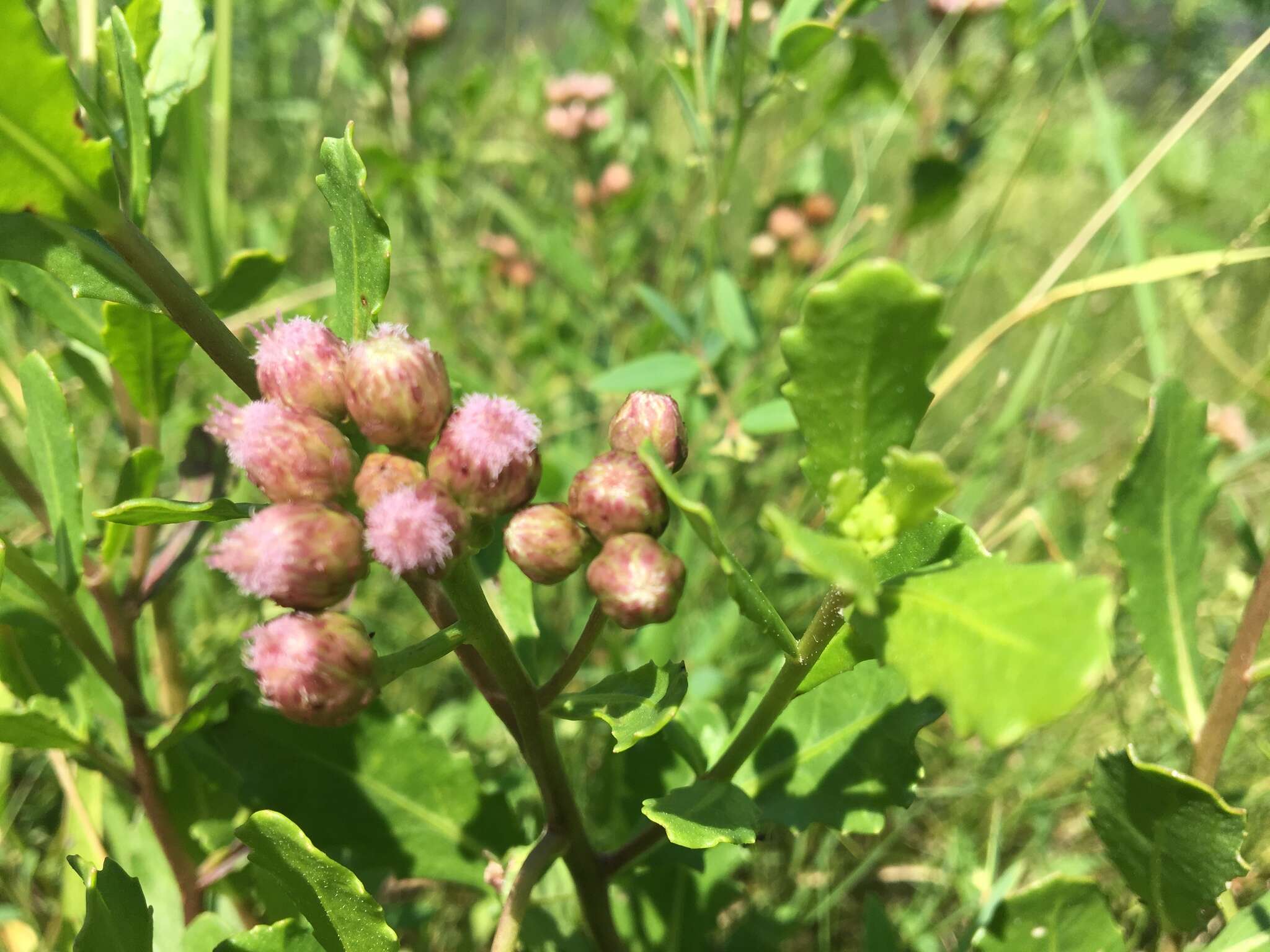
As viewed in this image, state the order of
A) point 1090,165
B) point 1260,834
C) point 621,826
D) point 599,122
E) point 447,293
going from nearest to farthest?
point 621,826 < point 1260,834 < point 599,122 < point 447,293 < point 1090,165

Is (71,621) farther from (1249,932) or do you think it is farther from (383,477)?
(1249,932)

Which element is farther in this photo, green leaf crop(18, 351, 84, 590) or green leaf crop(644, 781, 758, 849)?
green leaf crop(18, 351, 84, 590)

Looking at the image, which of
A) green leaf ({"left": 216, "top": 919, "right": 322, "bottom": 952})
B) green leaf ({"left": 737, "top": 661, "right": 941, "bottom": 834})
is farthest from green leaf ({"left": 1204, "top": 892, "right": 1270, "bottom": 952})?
green leaf ({"left": 216, "top": 919, "right": 322, "bottom": 952})

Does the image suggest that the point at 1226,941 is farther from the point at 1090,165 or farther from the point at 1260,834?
the point at 1090,165

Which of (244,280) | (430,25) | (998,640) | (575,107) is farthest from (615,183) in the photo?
(998,640)

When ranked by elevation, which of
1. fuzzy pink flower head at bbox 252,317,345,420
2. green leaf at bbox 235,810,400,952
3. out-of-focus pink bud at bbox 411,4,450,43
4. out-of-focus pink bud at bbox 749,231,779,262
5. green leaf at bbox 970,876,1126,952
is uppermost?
out-of-focus pink bud at bbox 411,4,450,43

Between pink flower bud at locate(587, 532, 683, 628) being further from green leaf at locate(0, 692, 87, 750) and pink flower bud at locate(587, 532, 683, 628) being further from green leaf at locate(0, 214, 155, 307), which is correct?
green leaf at locate(0, 692, 87, 750)

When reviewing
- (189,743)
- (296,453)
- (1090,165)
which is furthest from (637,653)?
(1090,165)
